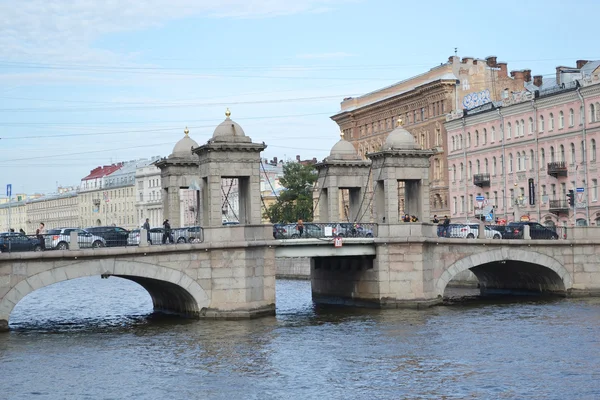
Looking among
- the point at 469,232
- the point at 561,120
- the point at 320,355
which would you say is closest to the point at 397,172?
the point at 469,232

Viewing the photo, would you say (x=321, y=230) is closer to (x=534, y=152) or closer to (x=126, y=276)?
(x=126, y=276)

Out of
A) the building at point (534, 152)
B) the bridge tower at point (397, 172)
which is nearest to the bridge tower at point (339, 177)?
the bridge tower at point (397, 172)

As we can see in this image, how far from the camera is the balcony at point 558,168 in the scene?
77.1 meters

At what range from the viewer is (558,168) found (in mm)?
77312

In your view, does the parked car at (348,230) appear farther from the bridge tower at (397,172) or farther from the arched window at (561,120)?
the arched window at (561,120)

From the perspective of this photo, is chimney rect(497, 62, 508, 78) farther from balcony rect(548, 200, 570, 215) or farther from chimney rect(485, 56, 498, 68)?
balcony rect(548, 200, 570, 215)

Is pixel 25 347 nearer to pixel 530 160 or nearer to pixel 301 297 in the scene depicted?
pixel 301 297

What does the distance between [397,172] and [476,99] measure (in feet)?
134

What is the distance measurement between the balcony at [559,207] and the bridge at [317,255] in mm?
18729

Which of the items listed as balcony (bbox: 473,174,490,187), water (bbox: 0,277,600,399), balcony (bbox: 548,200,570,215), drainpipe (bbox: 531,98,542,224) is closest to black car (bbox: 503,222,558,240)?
water (bbox: 0,277,600,399)

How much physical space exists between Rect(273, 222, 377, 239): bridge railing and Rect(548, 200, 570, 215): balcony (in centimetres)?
2988

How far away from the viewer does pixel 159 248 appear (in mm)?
44531

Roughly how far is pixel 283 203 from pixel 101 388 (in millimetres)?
84690

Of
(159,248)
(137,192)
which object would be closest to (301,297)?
(159,248)
